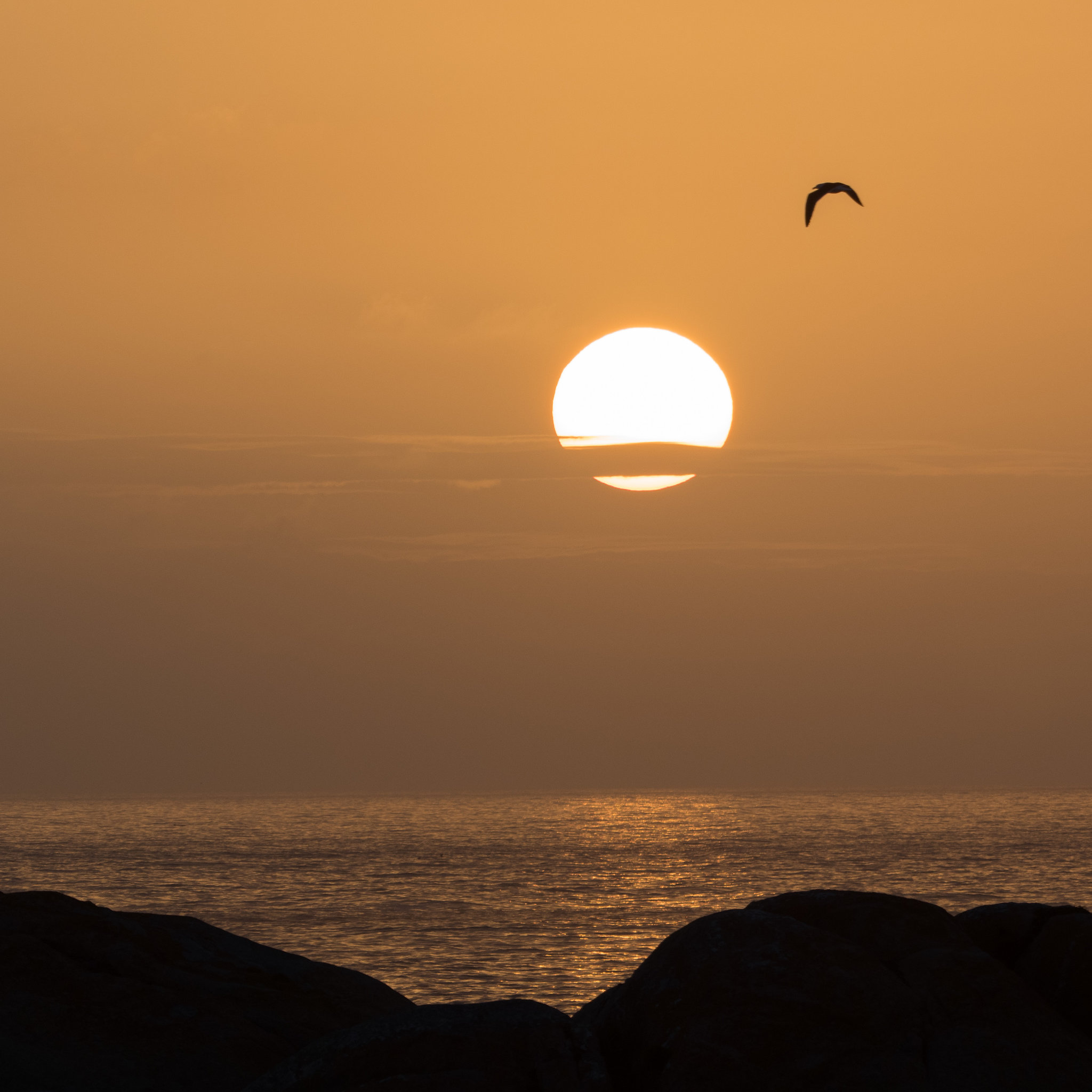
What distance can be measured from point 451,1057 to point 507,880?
237ft

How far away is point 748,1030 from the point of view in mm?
10852

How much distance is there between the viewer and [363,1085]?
1077 centimetres

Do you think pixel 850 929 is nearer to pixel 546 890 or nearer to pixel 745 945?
pixel 745 945

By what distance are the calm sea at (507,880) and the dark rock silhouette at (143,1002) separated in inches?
750

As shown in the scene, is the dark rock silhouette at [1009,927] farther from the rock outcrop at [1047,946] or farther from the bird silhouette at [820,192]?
the bird silhouette at [820,192]

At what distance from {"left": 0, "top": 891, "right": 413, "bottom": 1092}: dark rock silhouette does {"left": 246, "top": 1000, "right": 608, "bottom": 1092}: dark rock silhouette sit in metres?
2.88

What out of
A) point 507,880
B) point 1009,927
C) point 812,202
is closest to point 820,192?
point 812,202

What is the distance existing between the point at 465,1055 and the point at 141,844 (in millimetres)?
125570

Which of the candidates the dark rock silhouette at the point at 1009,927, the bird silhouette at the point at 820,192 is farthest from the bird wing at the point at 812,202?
the dark rock silhouette at the point at 1009,927

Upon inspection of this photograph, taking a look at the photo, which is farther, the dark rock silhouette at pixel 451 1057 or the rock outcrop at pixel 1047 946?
the rock outcrop at pixel 1047 946

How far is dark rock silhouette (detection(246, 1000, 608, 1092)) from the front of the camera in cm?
1081

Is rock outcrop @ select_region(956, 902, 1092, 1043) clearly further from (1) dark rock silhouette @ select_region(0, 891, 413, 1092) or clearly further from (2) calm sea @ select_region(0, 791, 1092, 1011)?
(2) calm sea @ select_region(0, 791, 1092, 1011)

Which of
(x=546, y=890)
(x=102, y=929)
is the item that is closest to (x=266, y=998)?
(x=102, y=929)

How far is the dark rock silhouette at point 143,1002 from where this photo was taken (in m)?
13.9
